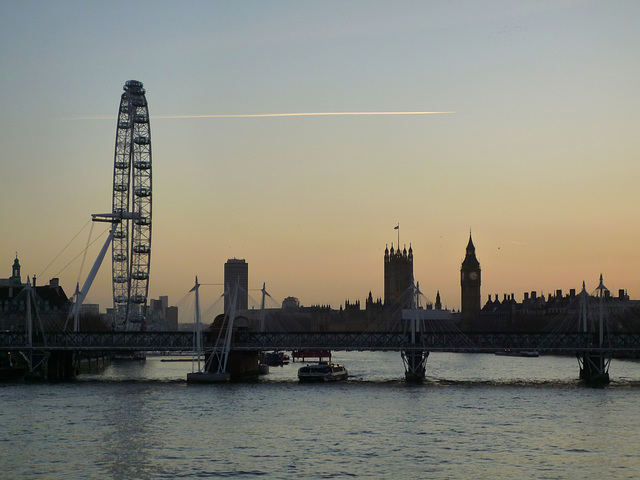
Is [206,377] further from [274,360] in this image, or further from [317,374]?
[274,360]

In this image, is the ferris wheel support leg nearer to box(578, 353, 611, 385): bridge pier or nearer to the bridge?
the bridge

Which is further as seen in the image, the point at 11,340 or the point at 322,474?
the point at 11,340

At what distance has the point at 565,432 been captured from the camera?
186 feet

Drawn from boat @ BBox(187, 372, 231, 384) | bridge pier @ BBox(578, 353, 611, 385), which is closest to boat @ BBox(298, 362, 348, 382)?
boat @ BBox(187, 372, 231, 384)

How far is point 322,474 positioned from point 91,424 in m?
21.4

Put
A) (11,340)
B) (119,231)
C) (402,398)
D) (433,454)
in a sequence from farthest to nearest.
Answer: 1. (119,231)
2. (11,340)
3. (402,398)
4. (433,454)

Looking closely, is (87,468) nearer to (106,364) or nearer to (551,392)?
(551,392)

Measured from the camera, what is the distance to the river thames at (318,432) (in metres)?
44.8

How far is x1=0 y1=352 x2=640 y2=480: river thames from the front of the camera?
1766 inches

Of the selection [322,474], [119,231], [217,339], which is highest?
[119,231]

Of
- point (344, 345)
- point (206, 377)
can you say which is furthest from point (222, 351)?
point (344, 345)

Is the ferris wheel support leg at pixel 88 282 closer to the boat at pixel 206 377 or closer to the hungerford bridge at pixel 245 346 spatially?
the hungerford bridge at pixel 245 346

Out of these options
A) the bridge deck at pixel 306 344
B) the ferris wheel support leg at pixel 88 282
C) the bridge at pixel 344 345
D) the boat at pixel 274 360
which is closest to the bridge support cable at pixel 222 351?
the bridge at pixel 344 345

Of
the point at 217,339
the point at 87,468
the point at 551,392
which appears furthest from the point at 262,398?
the point at 87,468
